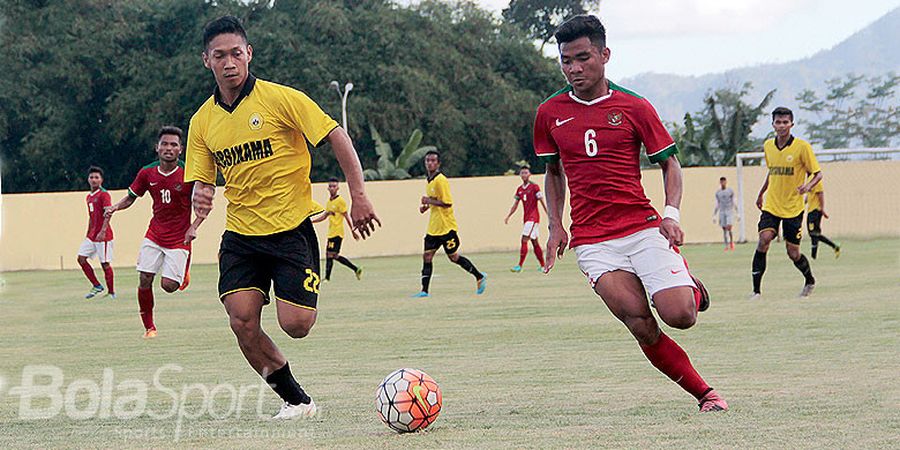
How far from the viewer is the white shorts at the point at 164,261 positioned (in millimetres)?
13289

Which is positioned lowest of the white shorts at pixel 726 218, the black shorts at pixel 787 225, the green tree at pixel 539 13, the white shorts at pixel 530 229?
the white shorts at pixel 726 218

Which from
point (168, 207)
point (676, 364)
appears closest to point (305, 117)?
point (676, 364)

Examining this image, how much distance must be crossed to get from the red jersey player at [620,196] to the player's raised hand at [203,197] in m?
2.01

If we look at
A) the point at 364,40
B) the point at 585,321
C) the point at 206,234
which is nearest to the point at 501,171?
the point at 364,40

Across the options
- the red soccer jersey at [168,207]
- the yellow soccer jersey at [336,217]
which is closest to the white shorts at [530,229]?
the yellow soccer jersey at [336,217]

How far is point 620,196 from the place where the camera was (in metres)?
7.12

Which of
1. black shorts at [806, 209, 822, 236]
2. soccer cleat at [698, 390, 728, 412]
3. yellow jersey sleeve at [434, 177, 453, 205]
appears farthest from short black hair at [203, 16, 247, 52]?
black shorts at [806, 209, 822, 236]

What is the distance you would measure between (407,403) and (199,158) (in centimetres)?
204

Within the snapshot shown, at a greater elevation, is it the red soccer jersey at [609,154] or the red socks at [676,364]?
A: the red soccer jersey at [609,154]

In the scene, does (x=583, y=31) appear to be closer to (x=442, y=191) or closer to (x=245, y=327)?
(x=245, y=327)

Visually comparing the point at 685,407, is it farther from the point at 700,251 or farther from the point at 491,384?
the point at 700,251

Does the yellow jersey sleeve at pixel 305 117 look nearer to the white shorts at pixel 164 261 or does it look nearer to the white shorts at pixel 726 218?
the white shorts at pixel 164 261

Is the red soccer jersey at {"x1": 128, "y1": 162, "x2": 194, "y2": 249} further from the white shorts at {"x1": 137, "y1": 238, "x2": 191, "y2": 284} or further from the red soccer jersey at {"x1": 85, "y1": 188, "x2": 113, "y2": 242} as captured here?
the red soccer jersey at {"x1": 85, "y1": 188, "x2": 113, "y2": 242}

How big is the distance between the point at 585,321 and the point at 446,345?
8.38ft
